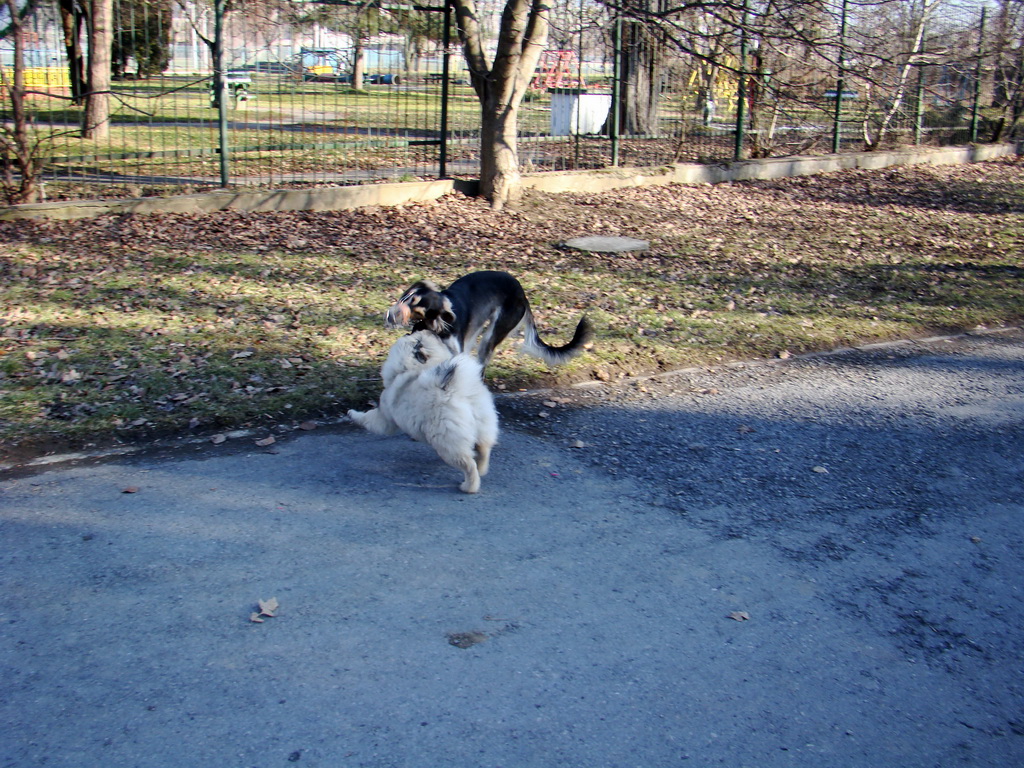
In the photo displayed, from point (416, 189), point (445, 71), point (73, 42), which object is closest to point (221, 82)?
point (416, 189)

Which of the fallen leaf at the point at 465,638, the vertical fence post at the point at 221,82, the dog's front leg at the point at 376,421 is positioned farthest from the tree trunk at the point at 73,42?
the fallen leaf at the point at 465,638

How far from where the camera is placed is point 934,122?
2148cm

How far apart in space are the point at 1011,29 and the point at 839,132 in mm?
5264

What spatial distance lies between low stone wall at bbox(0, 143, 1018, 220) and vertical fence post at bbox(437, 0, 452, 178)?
17.1 inches

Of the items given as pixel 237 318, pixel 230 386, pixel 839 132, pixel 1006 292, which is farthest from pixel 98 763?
pixel 839 132

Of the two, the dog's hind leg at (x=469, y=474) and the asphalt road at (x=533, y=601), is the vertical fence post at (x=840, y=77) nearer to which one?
the asphalt road at (x=533, y=601)

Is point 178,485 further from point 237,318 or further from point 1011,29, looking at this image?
point 1011,29

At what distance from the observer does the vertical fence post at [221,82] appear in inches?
449

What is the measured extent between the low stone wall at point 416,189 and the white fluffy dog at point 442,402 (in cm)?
658

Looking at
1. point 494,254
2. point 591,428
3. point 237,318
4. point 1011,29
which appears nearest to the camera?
point 591,428

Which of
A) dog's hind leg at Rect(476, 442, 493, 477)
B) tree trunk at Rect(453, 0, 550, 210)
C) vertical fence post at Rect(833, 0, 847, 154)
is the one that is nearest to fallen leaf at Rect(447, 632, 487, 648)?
dog's hind leg at Rect(476, 442, 493, 477)

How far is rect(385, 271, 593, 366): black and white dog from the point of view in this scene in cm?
546

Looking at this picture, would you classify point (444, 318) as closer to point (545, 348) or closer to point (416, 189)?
point (545, 348)

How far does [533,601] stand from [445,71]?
9.80m
